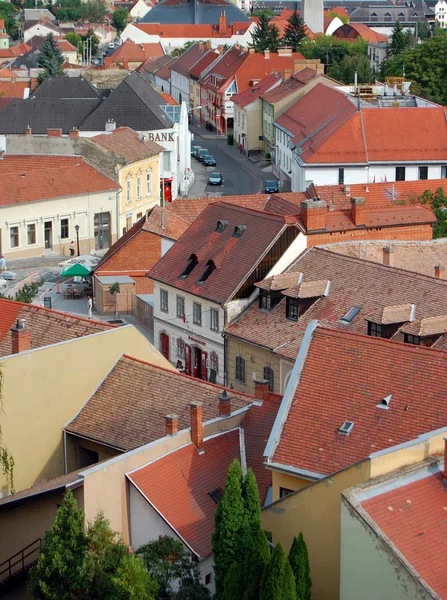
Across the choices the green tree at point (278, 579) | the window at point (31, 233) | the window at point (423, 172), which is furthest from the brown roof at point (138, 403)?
the window at point (423, 172)

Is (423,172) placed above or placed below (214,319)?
below

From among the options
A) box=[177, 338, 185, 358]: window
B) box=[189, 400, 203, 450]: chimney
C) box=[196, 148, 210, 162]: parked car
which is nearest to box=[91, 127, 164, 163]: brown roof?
box=[196, 148, 210, 162]: parked car

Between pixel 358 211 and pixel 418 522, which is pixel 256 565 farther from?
pixel 358 211

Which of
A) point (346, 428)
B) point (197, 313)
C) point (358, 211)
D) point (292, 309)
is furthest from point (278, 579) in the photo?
point (358, 211)

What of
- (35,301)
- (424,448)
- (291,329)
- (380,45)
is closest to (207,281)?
(291,329)

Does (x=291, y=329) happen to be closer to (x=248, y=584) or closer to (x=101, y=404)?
(x=101, y=404)
